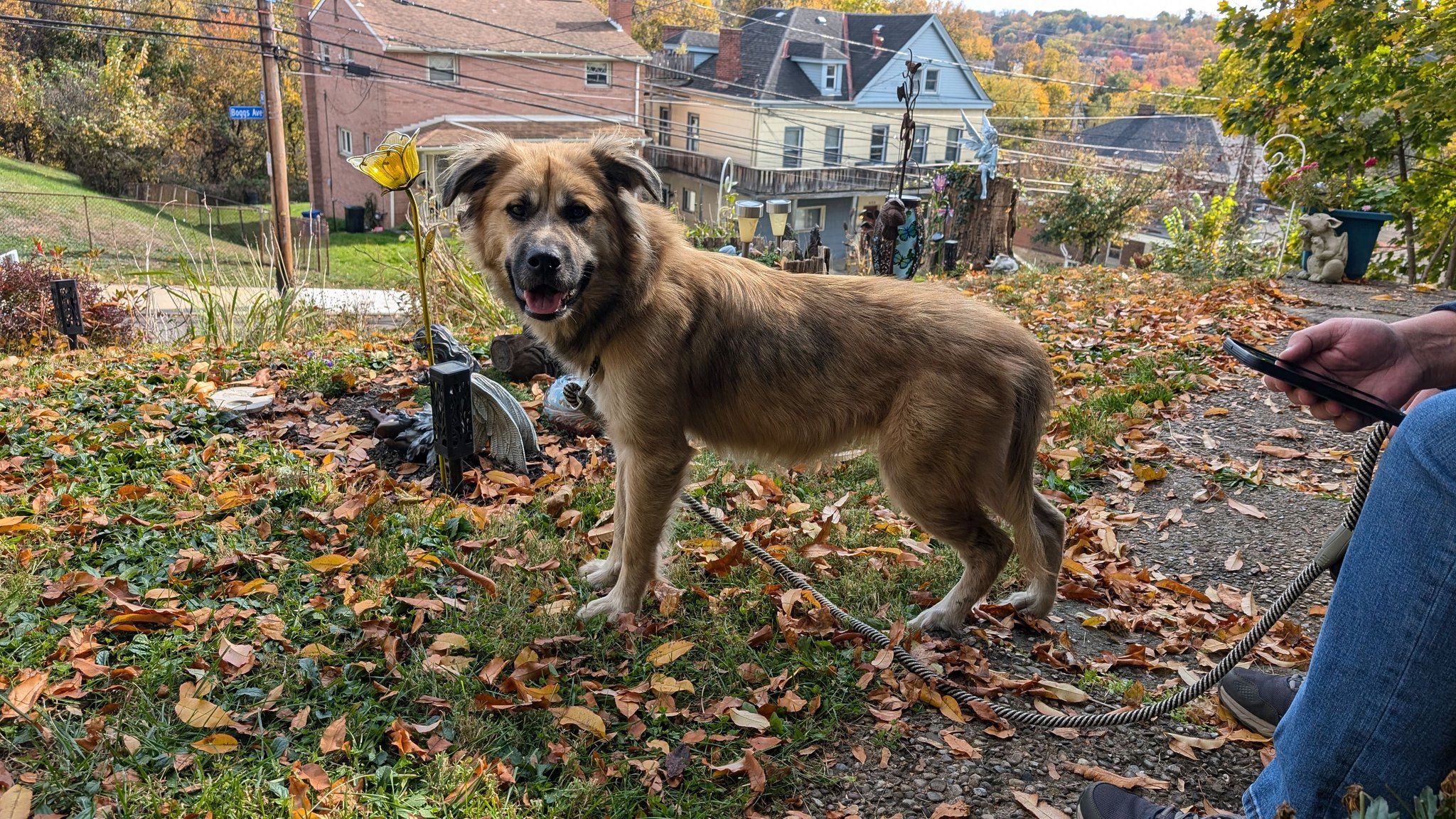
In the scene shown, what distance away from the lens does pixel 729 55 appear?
38.1m

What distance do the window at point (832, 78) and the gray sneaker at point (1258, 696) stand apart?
3858 cm

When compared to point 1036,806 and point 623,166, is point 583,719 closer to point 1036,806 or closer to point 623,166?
point 1036,806

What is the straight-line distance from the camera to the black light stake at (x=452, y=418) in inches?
173

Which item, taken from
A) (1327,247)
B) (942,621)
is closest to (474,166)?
(942,621)

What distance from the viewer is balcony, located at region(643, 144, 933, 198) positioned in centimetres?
3481

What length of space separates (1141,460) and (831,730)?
131 inches

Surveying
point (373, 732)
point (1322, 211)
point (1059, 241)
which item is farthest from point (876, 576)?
point (1059, 241)

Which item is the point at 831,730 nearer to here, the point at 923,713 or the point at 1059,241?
the point at 923,713

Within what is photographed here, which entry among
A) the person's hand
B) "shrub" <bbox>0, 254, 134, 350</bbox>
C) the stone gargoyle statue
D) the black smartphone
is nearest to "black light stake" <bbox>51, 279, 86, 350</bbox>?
"shrub" <bbox>0, 254, 134, 350</bbox>

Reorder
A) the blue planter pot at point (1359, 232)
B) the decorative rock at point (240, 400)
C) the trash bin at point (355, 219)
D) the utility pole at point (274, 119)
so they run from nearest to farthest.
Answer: the decorative rock at point (240, 400), the blue planter pot at point (1359, 232), the utility pole at point (274, 119), the trash bin at point (355, 219)

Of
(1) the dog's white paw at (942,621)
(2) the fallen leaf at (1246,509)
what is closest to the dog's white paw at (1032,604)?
(1) the dog's white paw at (942,621)

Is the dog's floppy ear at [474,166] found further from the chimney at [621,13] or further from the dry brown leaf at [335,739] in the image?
the chimney at [621,13]

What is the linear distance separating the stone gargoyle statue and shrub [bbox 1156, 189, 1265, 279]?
100 centimetres

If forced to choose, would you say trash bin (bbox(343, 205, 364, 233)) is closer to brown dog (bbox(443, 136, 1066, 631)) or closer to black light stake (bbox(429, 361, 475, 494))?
black light stake (bbox(429, 361, 475, 494))
